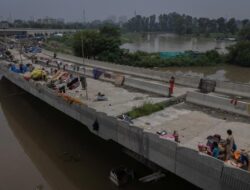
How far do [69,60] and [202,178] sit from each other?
3525 centimetres

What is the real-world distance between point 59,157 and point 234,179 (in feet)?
37.7

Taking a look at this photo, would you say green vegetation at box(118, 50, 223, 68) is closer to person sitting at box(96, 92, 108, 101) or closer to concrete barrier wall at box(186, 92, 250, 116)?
person sitting at box(96, 92, 108, 101)

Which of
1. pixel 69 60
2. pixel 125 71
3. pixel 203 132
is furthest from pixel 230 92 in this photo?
pixel 69 60

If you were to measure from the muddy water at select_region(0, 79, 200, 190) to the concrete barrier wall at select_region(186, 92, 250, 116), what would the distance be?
4800 millimetres

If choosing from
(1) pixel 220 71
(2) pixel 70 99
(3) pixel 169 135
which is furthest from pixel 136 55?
(3) pixel 169 135

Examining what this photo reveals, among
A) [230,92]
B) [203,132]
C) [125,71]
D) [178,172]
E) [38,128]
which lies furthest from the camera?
[125,71]

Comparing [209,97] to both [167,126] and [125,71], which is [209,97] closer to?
[167,126]

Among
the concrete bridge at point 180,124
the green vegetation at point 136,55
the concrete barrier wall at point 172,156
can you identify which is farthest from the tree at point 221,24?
the concrete barrier wall at point 172,156

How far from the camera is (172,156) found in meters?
11.1

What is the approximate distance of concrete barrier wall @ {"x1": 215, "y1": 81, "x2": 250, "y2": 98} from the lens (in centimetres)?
1806

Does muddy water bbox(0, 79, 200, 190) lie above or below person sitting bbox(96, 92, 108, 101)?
below

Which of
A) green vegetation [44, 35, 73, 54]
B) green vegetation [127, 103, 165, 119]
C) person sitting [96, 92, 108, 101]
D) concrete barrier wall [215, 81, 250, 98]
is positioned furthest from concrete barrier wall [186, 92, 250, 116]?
green vegetation [44, 35, 73, 54]

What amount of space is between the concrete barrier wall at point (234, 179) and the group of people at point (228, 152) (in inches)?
13.7

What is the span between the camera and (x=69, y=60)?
42281 millimetres
